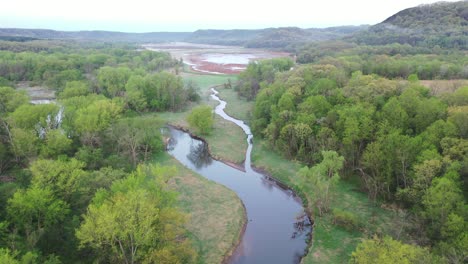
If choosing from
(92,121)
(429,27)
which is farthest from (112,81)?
(429,27)

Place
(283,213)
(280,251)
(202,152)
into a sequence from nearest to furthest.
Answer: (280,251)
(283,213)
(202,152)

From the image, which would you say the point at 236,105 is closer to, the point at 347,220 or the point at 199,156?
the point at 199,156

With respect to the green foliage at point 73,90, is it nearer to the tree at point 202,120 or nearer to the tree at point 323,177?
the tree at point 202,120

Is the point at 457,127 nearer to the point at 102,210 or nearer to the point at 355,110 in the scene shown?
the point at 355,110

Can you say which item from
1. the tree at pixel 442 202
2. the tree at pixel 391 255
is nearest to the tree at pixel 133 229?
the tree at pixel 391 255

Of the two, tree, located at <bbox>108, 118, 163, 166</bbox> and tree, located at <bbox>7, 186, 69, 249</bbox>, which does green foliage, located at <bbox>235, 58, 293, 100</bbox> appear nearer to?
tree, located at <bbox>108, 118, 163, 166</bbox>

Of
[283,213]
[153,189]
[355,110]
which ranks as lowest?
[283,213]

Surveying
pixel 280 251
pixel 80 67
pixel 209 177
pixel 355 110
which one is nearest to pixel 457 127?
pixel 355 110
